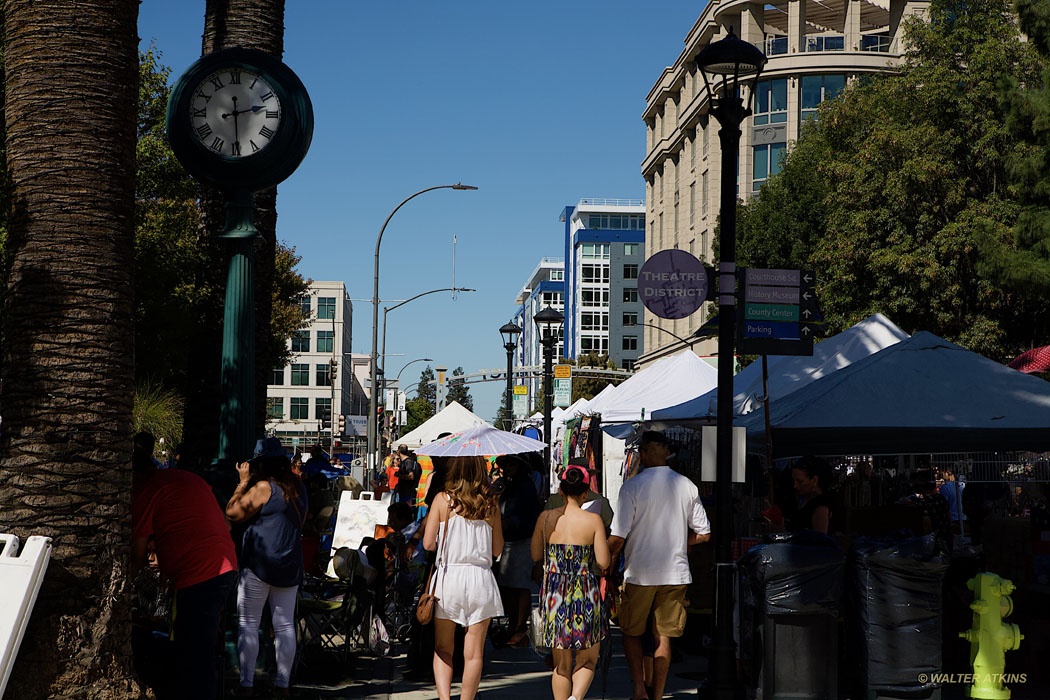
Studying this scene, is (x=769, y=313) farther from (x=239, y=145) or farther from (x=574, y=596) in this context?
(x=239, y=145)

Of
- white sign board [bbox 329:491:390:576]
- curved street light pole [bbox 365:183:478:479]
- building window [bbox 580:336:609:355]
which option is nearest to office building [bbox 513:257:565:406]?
building window [bbox 580:336:609:355]

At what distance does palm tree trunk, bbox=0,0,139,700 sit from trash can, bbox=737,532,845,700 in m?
4.54

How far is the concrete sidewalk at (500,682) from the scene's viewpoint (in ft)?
29.8

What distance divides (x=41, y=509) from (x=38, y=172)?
165cm

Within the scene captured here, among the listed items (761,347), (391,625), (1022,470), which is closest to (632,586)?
(761,347)

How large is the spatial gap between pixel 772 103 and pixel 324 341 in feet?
242

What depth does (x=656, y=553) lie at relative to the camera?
27.7 ft

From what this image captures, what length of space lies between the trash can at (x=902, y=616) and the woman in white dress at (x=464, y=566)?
273 centimetres

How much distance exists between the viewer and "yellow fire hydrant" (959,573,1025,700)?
8.73m

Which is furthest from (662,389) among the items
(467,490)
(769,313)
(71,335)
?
(71,335)

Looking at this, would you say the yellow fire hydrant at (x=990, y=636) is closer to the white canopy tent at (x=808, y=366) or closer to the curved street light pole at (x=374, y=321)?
the white canopy tent at (x=808, y=366)

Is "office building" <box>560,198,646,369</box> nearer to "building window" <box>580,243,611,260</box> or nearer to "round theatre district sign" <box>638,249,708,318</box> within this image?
"building window" <box>580,243,611,260</box>

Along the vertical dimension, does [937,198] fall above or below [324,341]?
below

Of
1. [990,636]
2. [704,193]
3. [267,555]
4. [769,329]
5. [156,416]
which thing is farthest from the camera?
[704,193]
